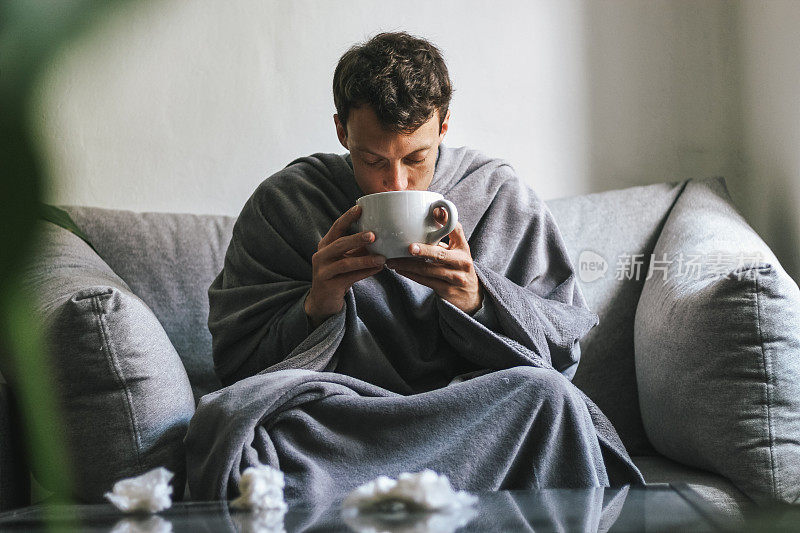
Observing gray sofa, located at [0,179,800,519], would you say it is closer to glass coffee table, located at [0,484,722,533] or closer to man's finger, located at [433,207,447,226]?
glass coffee table, located at [0,484,722,533]

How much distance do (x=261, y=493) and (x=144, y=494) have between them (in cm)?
11

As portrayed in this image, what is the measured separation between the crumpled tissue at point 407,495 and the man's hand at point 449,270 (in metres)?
0.52

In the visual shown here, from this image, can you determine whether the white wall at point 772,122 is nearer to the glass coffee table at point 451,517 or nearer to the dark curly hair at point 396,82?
the dark curly hair at point 396,82

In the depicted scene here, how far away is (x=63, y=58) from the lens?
0.18m

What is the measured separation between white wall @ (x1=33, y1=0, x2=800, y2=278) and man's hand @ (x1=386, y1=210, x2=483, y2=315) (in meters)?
0.88

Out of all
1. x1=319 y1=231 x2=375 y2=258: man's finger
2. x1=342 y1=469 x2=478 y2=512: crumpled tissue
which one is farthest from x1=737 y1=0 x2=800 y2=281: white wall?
x1=342 y1=469 x2=478 y2=512: crumpled tissue

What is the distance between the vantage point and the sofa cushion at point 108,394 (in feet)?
3.80

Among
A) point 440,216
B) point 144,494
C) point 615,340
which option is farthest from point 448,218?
point 615,340

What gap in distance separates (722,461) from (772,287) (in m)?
0.30

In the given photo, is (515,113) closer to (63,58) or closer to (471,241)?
(471,241)

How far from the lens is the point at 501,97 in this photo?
7.11ft

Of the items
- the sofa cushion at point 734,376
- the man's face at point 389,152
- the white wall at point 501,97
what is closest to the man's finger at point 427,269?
the man's face at point 389,152

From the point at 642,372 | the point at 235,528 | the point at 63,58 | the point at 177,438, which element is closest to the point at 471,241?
the point at 642,372

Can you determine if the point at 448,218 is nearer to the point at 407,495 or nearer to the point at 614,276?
A: the point at 407,495
